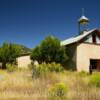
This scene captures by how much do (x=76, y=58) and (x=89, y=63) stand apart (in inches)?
93.9

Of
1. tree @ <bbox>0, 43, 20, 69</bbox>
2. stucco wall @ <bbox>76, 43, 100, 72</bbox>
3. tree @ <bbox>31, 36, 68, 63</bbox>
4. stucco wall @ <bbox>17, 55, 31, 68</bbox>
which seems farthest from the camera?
stucco wall @ <bbox>17, 55, 31, 68</bbox>

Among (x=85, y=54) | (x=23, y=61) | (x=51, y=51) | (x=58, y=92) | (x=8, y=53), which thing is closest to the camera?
(x=58, y=92)

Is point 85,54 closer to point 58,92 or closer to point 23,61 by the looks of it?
point 23,61

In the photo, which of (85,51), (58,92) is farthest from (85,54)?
(58,92)

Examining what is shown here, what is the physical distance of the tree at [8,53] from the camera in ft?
139

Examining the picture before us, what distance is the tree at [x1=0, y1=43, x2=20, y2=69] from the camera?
139ft

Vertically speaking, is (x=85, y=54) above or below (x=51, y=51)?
below

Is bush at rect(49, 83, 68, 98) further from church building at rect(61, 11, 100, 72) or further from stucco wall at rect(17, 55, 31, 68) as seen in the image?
stucco wall at rect(17, 55, 31, 68)

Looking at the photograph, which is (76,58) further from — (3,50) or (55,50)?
(3,50)

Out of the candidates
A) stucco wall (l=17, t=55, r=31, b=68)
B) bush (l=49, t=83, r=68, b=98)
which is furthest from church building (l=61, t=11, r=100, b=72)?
bush (l=49, t=83, r=68, b=98)

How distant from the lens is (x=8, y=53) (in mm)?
42156

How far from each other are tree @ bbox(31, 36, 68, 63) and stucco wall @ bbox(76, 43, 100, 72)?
188 cm

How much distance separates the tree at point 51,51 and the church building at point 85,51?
129 cm

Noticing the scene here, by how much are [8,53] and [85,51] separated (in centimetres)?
1386
